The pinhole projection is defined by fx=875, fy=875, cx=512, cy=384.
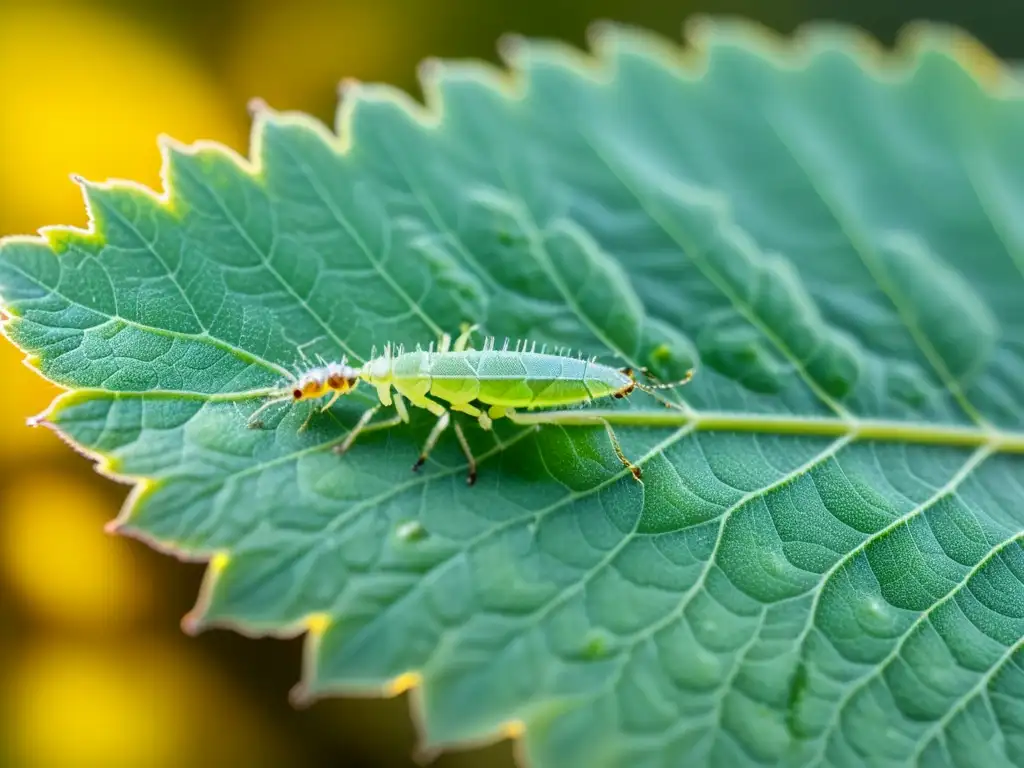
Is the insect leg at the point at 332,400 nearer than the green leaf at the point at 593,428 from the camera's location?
No

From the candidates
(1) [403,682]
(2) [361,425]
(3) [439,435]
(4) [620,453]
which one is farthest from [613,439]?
(1) [403,682]

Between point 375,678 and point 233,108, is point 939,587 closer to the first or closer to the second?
point 375,678

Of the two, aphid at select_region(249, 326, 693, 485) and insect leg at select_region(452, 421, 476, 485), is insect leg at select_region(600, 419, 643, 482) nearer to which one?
aphid at select_region(249, 326, 693, 485)

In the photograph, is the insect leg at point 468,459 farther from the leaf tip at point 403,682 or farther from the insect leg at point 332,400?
the leaf tip at point 403,682

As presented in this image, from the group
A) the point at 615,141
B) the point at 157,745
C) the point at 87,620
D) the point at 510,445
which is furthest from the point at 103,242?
the point at 157,745

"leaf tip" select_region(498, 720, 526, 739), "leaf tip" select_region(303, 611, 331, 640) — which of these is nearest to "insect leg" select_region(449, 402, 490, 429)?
"leaf tip" select_region(303, 611, 331, 640)

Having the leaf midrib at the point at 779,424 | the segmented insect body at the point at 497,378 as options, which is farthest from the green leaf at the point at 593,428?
the segmented insect body at the point at 497,378
